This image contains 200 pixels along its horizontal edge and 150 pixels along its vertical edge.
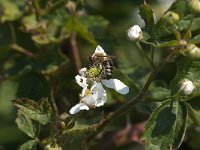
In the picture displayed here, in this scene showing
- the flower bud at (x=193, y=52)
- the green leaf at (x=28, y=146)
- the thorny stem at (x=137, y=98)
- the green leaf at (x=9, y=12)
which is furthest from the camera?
the green leaf at (x=9, y=12)

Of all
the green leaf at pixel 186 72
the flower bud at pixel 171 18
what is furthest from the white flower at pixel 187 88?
the flower bud at pixel 171 18

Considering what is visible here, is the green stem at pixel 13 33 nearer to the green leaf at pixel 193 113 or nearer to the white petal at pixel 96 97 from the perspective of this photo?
the white petal at pixel 96 97

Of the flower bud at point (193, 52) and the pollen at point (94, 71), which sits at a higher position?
the flower bud at point (193, 52)

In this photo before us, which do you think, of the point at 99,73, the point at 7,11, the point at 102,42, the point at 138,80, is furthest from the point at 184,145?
the point at 7,11


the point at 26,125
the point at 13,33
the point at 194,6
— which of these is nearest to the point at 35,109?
the point at 26,125

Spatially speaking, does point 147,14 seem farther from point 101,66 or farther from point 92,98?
point 92,98

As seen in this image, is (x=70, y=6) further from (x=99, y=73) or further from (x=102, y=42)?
(x=99, y=73)

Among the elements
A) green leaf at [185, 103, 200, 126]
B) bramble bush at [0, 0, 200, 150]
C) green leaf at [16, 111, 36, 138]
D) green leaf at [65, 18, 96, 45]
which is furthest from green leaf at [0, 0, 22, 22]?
green leaf at [185, 103, 200, 126]
